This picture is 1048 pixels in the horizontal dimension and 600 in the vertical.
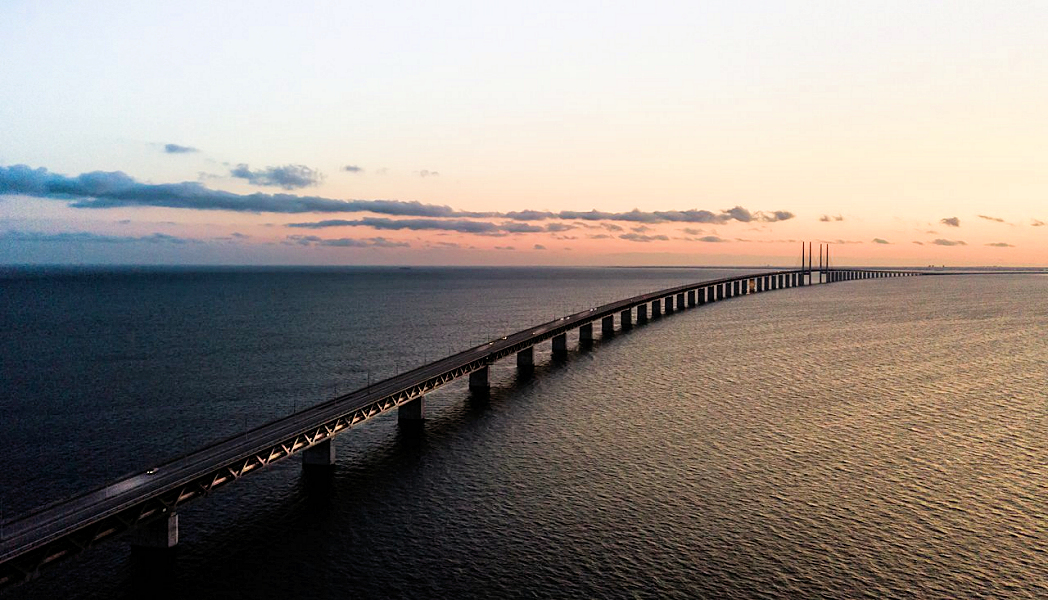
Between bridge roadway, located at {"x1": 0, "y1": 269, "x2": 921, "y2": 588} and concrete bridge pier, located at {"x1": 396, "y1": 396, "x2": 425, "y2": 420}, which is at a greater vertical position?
bridge roadway, located at {"x1": 0, "y1": 269, "x2": 921, "y2": 588}

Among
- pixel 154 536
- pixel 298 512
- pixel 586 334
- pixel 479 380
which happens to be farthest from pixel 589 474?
pixel 586 334

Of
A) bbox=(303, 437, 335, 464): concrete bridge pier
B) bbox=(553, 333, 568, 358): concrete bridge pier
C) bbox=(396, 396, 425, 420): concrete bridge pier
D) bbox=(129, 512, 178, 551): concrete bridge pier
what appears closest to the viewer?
bbox=(129, 512, 178, 551): concrete bridge pier

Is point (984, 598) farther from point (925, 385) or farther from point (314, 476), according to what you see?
point (925, 385)

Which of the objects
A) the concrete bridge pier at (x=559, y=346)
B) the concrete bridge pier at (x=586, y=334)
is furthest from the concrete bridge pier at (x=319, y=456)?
the concrete bridge pier at (x=586, y=334)

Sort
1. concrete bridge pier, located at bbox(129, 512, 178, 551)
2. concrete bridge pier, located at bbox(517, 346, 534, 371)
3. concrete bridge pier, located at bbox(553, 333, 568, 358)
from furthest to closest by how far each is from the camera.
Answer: concrete bridge pier, located at bbox(553, 333, 568, 358)
concrete bridge pier, located at bbox(517, 346, 534, 371)
concrete bridge pier, located at bbox(129, 512, 178, 551)

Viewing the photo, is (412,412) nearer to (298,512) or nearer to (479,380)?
(479,380)

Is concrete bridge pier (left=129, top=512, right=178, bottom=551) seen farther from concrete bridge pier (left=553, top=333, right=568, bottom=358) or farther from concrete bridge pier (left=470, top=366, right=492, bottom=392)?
concrete bridge pier (left=553, top=333, right=568, bottom=358)

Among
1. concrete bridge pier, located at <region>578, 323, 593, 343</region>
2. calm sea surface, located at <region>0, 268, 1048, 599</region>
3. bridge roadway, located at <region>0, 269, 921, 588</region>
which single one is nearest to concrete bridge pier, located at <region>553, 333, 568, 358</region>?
calm sea surface, located at <region>0, 268, 1048, 599</region>
